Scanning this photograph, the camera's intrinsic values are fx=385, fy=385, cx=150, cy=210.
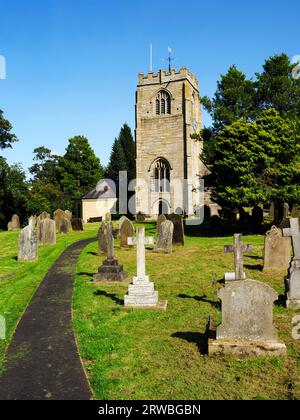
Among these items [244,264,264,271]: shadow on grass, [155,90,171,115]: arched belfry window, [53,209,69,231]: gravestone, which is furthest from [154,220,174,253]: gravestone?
[155,90,171,115]: arched belfry window

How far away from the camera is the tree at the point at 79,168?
2344 inches

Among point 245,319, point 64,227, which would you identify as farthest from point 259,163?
point 245,319

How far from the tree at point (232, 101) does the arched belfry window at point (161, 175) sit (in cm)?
1132

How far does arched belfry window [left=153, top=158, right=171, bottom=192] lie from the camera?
40.1m

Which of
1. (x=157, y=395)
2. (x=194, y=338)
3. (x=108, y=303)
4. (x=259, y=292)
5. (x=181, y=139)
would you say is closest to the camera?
(x=157, y=395)

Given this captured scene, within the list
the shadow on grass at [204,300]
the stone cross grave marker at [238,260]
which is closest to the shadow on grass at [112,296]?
the shadow on grass at [204,300]

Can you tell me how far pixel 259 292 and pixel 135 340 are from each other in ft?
8.13

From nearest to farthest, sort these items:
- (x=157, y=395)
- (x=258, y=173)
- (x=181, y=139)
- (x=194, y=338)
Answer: (x=157, y=395) < (x=194, y=338) < (x=258, y=173) < (x=181, y=139)

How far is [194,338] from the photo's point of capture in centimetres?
712

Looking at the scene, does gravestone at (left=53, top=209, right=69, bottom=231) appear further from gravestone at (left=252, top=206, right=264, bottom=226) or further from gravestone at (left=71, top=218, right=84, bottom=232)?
gravestone at (left=252, top=206, right=264, bottom=226)

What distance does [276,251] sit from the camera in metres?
12.7

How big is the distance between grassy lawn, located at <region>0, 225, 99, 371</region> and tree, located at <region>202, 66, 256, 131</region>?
48.1ft
